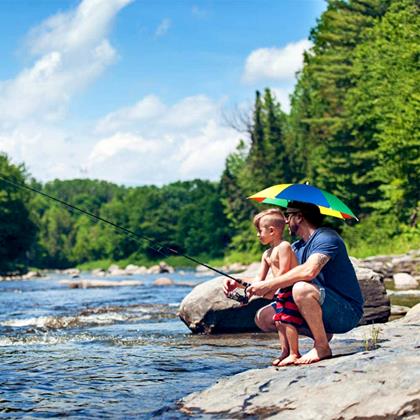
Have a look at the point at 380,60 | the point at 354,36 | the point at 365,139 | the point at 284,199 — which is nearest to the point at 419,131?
the point at 380,60

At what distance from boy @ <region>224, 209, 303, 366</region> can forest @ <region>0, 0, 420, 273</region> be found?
1698 cm

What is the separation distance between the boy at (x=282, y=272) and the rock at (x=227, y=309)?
14.7ft

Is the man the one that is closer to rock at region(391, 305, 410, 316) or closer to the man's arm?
the man's arm

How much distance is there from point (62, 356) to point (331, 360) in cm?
407

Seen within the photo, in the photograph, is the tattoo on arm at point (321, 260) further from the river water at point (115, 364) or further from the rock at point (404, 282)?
the rock at point (404, 282)

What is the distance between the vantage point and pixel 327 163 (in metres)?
46.2

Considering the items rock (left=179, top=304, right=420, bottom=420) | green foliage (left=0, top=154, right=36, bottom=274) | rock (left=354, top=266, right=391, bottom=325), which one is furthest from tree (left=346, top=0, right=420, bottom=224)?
green foliage (left=0, top=154, right=36, bottom=274)

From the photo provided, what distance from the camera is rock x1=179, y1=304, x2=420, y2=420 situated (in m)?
4.67

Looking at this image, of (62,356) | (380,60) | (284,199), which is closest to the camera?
(284,199)

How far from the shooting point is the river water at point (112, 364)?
19.3ft

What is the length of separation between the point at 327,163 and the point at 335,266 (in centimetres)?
4048

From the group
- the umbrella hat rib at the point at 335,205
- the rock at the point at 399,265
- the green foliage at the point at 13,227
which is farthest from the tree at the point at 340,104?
the umbrella hat rib at the point at 335,205

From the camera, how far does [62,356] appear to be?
8.86 meters

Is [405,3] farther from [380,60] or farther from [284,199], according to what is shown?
[284,199]
